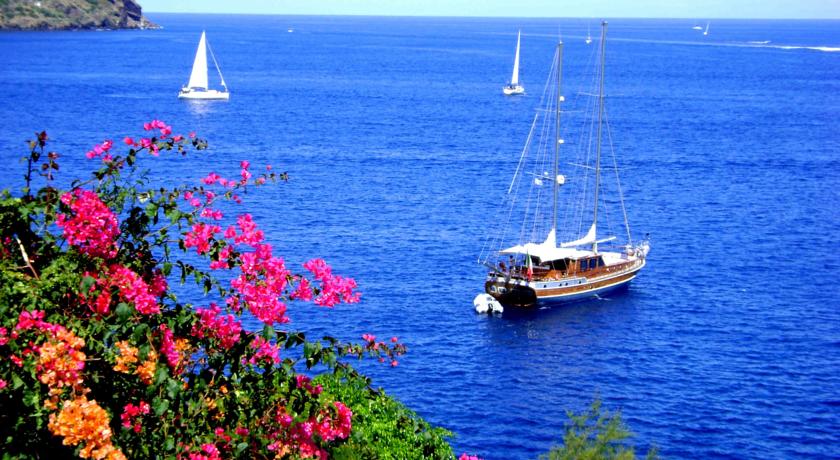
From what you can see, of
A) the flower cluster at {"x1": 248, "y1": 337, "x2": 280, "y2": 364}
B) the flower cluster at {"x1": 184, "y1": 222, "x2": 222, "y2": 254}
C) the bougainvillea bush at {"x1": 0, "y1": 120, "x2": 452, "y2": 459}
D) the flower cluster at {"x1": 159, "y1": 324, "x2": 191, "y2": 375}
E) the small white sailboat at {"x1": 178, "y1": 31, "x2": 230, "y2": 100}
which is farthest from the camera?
the small white sailboat at {"x1": 178, "y1": 31, "x2": 230, "y2": 100}

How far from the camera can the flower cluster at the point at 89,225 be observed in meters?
13.3

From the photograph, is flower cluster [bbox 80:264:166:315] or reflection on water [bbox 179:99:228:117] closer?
flower cluster [bbox 80:264:166:315]

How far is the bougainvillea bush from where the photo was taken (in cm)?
1196

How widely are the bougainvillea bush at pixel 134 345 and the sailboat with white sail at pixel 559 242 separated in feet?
168

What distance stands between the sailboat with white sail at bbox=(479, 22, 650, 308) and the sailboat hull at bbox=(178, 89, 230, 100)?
74162mm

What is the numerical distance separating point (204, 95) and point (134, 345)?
510 ft

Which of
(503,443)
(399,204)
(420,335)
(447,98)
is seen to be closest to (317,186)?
(399,204)

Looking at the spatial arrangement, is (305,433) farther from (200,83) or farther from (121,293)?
(200,83)

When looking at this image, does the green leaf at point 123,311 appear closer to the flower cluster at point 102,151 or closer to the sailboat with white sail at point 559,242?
the flower cluster at point 102,151

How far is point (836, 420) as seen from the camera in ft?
162

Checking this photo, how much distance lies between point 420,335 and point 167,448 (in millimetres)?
46119

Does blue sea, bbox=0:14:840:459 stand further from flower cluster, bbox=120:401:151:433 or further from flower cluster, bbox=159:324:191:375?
flower cluster, bbox=120:401:151:433

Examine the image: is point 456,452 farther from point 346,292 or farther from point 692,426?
point 346,292

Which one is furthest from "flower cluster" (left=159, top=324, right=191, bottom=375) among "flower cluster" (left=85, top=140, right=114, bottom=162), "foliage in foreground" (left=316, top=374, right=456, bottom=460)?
"foliage in foreground" (left=316, top=374, right=456, bottom=460)
